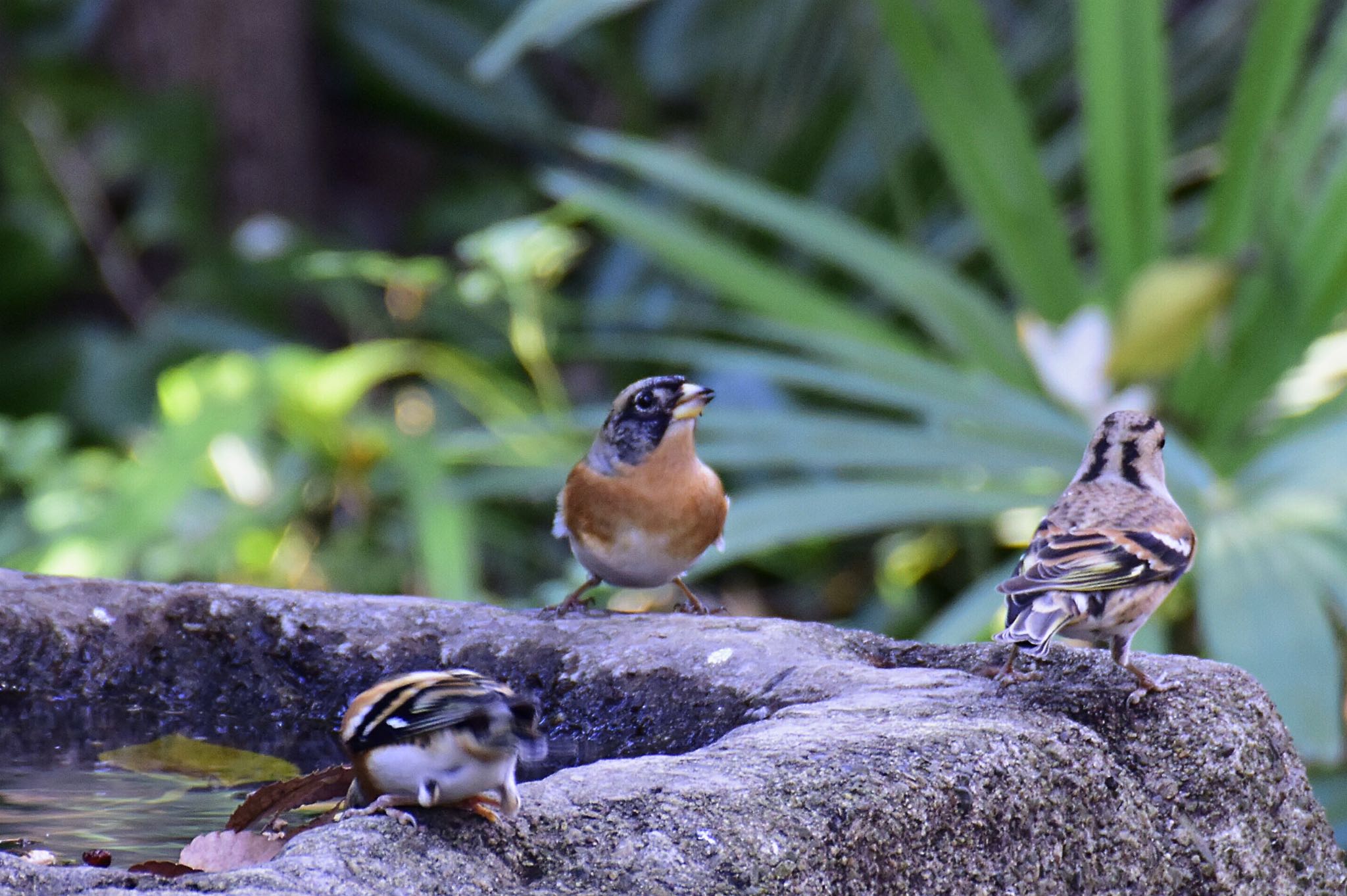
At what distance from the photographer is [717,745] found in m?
1.93

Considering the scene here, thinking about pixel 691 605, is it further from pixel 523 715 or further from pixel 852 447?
pixel 523 715

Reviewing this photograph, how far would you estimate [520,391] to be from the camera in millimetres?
5824

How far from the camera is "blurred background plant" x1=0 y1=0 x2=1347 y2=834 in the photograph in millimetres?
3656

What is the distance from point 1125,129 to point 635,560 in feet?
6.43

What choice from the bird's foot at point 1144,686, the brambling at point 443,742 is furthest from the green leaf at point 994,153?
the brambling at point 443,742

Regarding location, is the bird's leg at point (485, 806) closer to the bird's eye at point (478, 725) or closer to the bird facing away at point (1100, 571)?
the bird's eye at point (478, 725)

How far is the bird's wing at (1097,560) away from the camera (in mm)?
2146

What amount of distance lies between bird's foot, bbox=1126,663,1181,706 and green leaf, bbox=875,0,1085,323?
2.26 m

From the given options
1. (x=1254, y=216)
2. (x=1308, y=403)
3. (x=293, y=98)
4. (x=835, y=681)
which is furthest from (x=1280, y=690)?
(x=293, y=98)

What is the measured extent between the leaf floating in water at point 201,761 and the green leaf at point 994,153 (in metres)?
2.56

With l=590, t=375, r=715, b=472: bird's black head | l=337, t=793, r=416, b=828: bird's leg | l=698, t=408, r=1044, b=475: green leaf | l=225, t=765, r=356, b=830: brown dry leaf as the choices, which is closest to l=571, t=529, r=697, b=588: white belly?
l=590, t=375, r=715, b=472: bird's black head

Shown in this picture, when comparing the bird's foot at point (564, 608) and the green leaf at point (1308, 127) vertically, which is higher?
the green leaf at point (1308, 127)

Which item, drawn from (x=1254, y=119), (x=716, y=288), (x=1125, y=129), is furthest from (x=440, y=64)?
(x=1254, y=119)

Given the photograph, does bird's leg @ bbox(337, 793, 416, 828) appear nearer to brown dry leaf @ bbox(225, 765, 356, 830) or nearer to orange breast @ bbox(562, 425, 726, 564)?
brown dry leaf @ bbox(225, 765, 356, 830)
